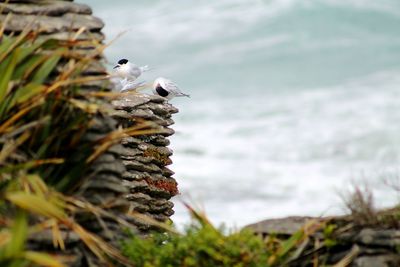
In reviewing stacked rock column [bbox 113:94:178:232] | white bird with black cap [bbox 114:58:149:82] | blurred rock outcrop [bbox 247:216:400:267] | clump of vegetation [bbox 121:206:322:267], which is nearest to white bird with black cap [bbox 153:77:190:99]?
white bird with black cap [bbox 114:58:149:82]

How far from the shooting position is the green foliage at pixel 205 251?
8.64 meters

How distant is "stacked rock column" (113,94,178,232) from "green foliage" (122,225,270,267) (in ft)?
21.9

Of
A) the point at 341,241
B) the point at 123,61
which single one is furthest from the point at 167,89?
the point at 341,241

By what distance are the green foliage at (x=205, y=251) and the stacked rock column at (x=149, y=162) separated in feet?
21.9

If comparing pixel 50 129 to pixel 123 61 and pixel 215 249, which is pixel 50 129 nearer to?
pixel 215 249

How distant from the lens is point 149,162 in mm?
16547

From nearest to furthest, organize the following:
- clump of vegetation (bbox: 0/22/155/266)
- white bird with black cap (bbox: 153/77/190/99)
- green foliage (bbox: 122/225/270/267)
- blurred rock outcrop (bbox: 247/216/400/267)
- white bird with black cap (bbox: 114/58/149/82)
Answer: clump of vegetation (bbox: 0/22/155/266), green foliage (bbox: 122/225/270/267), blurred rock outcrop (bbox: 247/216/400/267), white bird with black cap (bbox: 114/58/149/82), white bird with black cap (bbox: 153/77/190/99)

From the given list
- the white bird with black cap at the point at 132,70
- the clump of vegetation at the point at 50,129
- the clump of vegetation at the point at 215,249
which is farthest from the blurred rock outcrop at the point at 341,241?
the white bird with black cap at the point at 132,70

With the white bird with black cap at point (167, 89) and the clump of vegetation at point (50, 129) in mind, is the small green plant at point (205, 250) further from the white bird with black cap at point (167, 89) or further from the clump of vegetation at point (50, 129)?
the white bird with black cap at point (167, 89)

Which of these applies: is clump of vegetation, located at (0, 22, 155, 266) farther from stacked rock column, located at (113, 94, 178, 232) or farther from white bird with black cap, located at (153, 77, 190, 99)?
white bird with black cap, located at (153, 77, 190, 99)

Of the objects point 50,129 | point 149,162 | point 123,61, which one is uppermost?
point 123,61

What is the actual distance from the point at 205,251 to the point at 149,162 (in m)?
7.88

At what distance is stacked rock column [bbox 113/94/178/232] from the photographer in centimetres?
1606

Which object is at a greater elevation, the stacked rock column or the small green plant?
the stacked rock column
